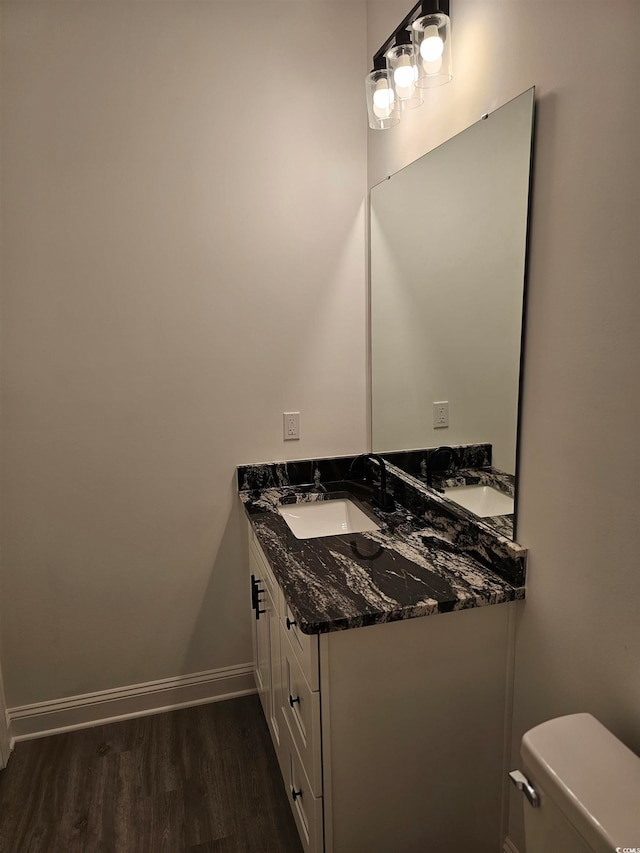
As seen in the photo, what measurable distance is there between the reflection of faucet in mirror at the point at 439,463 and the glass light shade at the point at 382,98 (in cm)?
106

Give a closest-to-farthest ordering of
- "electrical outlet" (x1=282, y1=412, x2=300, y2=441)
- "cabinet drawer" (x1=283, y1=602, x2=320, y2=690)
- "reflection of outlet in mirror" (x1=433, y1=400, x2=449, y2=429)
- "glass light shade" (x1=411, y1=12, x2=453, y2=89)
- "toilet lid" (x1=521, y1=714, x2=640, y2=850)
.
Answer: "toilet lid" (x1=521, y1=714, x2=640, y2=850)
"cabinet drawer" (x1=283, y1=602, x2=320, y2=690)
"glass light shade" (x1=411, y1=12, x2=453, y2=89)
"reflection of outlet in mirror" (x1=433, y1=400, x2=449, y2=429)
"electrical outlet" (x1=282, y1=412, x2=300, y2=441)

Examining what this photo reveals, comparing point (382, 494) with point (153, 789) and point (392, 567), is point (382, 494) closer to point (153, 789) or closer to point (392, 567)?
point (392, 567)

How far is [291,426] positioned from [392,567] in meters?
0.90

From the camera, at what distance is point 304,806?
1621 mm

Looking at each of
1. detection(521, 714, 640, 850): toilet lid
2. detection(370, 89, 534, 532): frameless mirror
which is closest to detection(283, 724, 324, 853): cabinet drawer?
detection(521, 714, 640, 850): toilet lid

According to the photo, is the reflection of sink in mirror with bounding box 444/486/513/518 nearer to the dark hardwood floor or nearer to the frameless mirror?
the frameless mirror

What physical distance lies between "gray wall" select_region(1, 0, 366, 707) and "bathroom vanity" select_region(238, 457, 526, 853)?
2.55 feet

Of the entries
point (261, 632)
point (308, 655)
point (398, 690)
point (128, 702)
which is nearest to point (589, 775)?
point (398, 690)

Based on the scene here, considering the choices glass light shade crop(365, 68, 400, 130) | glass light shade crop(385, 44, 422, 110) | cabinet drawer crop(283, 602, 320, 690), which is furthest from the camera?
glass light shade crop(365, 68, 400, 130)

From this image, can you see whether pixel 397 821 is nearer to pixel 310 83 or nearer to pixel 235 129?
pixel 235 129

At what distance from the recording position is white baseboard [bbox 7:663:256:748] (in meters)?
2.30

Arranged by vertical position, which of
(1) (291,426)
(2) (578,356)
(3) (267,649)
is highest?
(2) (578,356)

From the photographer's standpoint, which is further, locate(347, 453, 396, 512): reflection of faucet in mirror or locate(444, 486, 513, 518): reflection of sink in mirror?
locate(347, 453, 396, 512): reflection of faucet in mirror

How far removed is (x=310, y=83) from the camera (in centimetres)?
226
